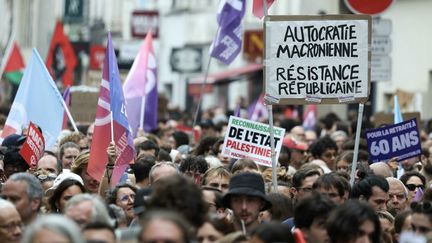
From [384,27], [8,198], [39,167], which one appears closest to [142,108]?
[384,27]

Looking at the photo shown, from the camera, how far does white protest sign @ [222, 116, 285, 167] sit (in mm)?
16859

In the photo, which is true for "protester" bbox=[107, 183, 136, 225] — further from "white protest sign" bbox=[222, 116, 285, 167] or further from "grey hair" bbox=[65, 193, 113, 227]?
"white protest sign" bbox=[222, 116, 285, 167]

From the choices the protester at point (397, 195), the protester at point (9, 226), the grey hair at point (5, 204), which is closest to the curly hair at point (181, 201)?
the protester at point (9, 226)

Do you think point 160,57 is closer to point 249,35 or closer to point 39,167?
point 249,35

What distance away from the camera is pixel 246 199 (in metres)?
11.9

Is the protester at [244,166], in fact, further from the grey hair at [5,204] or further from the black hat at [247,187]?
the grey hair at [5,204]

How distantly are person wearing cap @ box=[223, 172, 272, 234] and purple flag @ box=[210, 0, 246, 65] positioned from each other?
8010mm

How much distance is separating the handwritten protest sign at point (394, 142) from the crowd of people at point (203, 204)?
0.17m

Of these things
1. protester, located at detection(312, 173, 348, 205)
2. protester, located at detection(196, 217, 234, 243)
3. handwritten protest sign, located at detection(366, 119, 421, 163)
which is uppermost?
protester, located at detection(196, 217, 234, 243)

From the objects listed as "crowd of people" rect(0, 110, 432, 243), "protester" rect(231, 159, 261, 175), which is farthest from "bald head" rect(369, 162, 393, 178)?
"protester" rect(231, 159, 261, 175)

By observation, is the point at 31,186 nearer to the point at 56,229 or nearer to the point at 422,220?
the point at 422,220

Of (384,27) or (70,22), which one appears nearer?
(384,27)

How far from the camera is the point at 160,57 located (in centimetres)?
5912

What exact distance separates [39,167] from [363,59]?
3.03m
